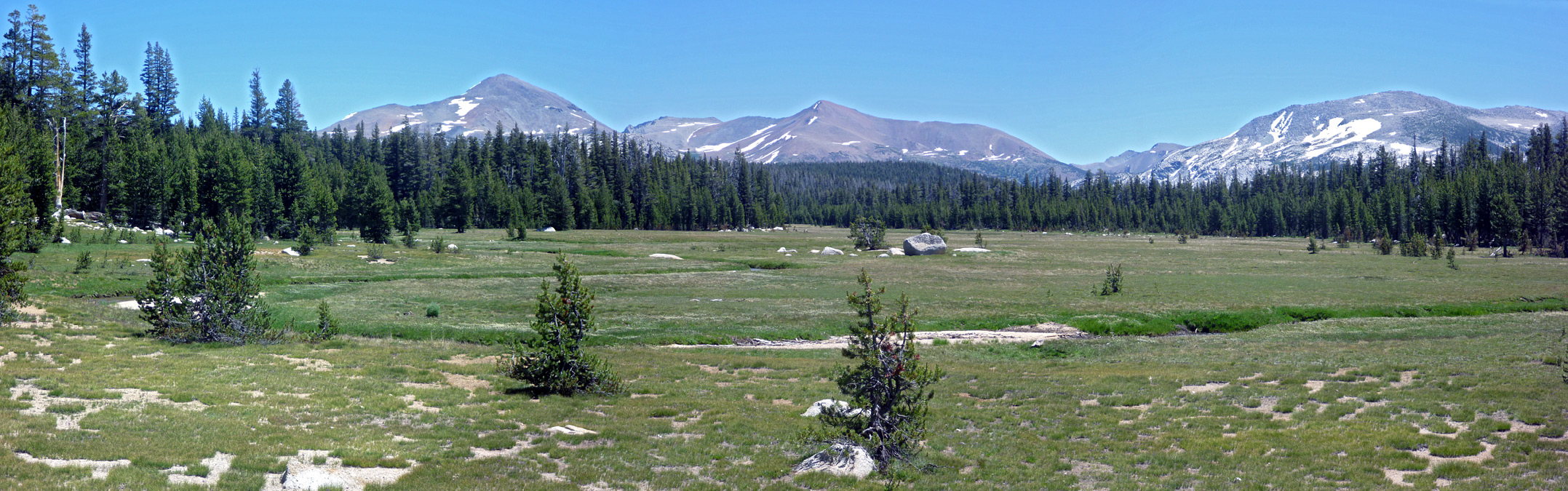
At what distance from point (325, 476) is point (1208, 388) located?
20.1 meters

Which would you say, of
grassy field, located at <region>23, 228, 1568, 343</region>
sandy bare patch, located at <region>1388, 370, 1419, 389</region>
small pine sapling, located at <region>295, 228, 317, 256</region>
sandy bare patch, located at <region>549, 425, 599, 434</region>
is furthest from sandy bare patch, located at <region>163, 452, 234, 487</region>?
small pine sapling, located at <region>295, 228, 317, 256</region>

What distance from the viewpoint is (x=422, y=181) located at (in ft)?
464

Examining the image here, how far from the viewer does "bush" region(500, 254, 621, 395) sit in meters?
18.0

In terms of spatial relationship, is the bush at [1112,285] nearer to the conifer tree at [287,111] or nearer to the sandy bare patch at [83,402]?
the sandy bare patch at [83,402]

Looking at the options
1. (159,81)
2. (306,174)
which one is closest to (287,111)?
(159,81)

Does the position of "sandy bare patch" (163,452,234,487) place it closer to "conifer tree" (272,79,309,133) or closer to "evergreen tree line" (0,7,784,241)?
"evergreen tree line" (0,7,784,241)

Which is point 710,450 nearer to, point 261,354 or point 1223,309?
point 261,354

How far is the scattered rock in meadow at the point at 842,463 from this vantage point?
1249 centimetres

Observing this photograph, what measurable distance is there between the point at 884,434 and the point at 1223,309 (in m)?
33.5

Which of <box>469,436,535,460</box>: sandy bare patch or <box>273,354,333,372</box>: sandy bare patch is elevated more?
<box>273,354,333,372</box>: sandy bare patch

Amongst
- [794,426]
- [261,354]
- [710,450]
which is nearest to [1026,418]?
[794,426]

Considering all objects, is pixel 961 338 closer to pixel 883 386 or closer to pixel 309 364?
pixel 883 386

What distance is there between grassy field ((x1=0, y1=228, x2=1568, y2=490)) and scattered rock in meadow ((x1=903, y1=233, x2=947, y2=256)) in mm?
38792

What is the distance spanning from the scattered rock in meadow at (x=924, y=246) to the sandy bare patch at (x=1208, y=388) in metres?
58.3
